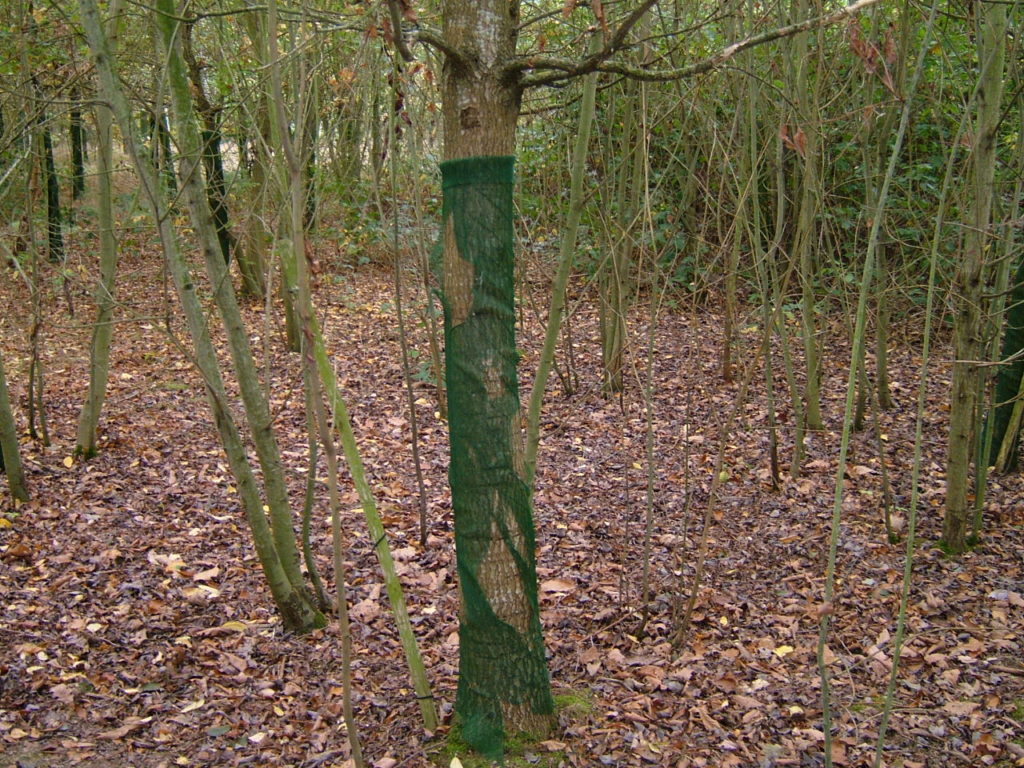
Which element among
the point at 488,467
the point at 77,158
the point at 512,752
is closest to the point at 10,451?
the point at 488,467

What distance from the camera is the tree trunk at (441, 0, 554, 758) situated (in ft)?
8.91

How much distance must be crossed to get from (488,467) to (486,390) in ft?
0.90

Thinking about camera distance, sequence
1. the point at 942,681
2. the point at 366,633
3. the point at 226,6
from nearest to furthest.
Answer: the point at 942,681 < the point at 366,633 < the point at 226,6

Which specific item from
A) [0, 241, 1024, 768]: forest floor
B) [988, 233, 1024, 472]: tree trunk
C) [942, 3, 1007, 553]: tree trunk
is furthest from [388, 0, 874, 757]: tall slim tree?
[988, 233, 1024, 472]: tree trunk

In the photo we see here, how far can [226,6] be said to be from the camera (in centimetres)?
784

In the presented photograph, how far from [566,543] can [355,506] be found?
5.06ft

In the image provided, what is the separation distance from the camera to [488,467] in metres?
2.83

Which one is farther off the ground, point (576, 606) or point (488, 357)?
point (488, 357)

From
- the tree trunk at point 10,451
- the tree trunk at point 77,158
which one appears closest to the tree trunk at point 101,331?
the tree trunk at point 10,451

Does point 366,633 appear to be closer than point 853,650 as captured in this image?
No

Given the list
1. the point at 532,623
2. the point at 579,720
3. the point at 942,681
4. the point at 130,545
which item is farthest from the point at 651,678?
the point at 130,545

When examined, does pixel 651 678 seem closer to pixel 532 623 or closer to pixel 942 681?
pixel 532 623

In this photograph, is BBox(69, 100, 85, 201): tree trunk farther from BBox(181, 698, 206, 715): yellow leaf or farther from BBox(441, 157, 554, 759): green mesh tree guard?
BBox(441, 157, 554, 759): green mesh tree guard

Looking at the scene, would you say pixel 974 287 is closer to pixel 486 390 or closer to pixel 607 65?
pixel 607 65
